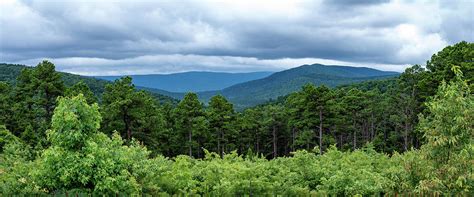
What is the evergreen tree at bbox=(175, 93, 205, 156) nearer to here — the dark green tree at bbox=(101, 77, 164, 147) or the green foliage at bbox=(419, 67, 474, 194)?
the dark green tree at bbox=(101, 77, 164, 147)

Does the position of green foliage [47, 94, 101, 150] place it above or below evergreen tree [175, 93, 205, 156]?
above

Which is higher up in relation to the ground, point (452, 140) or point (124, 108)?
point (452, 140)

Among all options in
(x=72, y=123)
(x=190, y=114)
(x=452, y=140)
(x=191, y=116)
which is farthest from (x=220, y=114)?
(x=452, y=140)

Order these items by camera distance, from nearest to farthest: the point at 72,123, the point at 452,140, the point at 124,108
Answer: the point at 452,140 < the point at 72,123 < the point at 124,108

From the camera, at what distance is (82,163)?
14.0m

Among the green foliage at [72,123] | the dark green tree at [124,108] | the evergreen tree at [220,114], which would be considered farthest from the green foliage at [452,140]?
the evergreen tree at [220,114]

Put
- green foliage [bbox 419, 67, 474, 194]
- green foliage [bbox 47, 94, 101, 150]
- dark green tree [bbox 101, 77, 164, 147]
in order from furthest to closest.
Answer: dark green tree [bbox 101, 77, 164, 147], green foliage [bbox 47, 94, 101, 150], green foliage [bbox 419, 67, 474, 194]

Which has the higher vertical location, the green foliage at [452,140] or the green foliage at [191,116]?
the green foliage at [452,140]

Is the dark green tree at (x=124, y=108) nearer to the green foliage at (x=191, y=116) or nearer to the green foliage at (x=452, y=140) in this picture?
the green foliage at (x=191, y=116)

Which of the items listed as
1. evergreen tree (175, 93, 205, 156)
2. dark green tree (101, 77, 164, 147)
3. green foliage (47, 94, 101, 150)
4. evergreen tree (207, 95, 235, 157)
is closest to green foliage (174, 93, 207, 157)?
evergreen tree (175, 93, 205, 156)

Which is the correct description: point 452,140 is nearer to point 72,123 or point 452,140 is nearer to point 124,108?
point 72,123

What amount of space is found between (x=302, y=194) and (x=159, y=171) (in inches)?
227

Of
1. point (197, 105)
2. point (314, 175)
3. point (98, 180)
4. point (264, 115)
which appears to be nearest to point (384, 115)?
point (264, 115)

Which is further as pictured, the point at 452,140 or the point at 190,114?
the point at 190,114
